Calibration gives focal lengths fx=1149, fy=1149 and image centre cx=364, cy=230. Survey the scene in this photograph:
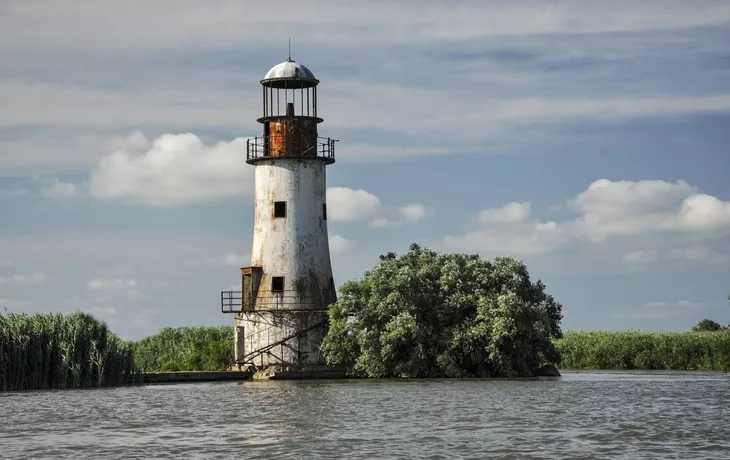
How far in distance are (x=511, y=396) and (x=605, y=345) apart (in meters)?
31.4

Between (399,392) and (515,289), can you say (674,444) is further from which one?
(515,289)

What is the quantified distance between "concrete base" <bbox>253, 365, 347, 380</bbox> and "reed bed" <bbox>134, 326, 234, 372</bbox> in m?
4.19

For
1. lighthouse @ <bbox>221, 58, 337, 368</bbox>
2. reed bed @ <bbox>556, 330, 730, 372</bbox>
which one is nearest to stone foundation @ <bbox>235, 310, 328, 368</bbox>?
lighthouse @ <bbox>221, 58, 337, 368</bbox>

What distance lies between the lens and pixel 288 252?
6506cm

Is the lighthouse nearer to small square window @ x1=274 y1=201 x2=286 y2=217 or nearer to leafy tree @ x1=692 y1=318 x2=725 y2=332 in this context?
small square window @ x1=274 y1=201 x2=286 y2=217

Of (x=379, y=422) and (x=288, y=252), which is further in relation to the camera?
(x=288, y=252)

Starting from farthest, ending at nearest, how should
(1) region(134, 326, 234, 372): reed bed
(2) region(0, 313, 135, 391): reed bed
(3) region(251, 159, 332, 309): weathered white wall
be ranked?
(1) region(134, 326, 234, 372): reed bed < (3) region(251, 159, 332, 309): weathered white wall < (2) region(0, 313, 135, 391): reed bed

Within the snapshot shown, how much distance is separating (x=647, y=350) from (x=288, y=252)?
2558 centimetres

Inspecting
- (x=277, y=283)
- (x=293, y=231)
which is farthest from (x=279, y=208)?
(x=277, y=283)

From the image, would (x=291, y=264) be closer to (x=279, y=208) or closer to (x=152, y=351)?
(x=279, y=208)

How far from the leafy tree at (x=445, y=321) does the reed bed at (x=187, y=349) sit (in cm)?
1001

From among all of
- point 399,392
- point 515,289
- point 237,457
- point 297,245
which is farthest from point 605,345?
point 237,457

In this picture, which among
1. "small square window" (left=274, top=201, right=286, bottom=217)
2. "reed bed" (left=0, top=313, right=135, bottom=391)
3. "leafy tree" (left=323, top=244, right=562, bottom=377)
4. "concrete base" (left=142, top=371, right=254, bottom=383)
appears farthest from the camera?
"small square window" (left=274, top=201, right=286, bottom=217)

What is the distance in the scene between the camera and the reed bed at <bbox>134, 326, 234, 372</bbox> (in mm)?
70250
